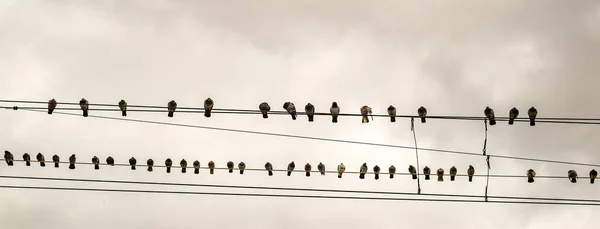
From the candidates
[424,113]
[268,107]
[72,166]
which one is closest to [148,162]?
[72,166]

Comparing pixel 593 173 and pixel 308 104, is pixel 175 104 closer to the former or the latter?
pixel 308 104

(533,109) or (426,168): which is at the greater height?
(533,109)

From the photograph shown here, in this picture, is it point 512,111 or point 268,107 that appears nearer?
point 268,107

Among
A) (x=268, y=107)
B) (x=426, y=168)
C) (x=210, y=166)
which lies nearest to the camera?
(x=268, y=107)

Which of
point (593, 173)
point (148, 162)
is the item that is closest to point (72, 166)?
point (148, 162)

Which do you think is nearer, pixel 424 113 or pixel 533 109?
pixel 533 109

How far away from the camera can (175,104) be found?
82.6 ft

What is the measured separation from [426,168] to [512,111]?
450 cm

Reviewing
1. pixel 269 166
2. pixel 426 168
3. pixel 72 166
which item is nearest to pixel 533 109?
pixel 426 168

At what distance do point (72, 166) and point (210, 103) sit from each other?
6104mm

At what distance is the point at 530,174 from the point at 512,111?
3053 millimetres

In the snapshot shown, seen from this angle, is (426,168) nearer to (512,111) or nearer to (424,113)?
(424,113)

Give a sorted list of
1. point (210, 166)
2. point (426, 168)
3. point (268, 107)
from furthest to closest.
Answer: point (426, 168)
point (210, 166)
point (268, 107)

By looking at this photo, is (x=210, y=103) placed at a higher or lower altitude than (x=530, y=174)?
higher
